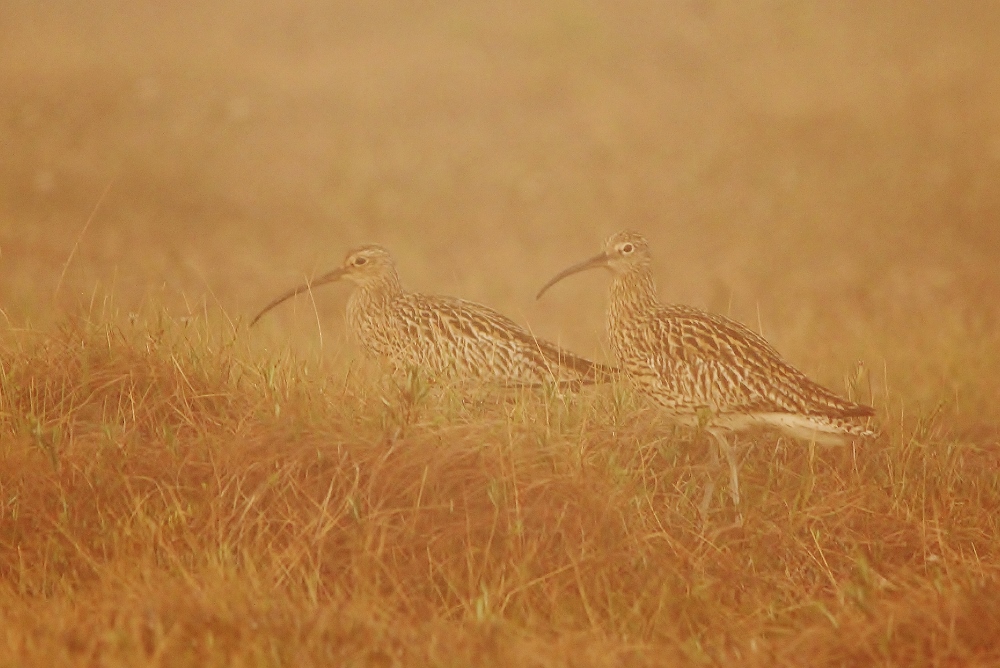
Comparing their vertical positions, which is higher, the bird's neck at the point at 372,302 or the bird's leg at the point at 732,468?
the bird's neck at the point at 372,302

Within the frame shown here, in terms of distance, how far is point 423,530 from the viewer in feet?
18.4

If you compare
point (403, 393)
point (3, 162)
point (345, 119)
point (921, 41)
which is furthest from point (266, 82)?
point (403, 393)

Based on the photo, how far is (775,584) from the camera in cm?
555

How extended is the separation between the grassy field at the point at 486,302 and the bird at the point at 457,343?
5.8 inches

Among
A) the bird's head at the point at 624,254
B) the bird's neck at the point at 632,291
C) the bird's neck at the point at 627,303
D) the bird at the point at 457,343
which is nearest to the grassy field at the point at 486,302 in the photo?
the bird at the point at 457,343

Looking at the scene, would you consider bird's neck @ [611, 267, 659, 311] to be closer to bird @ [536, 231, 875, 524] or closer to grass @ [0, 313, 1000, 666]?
bird @ [536, 231, 875, 524]

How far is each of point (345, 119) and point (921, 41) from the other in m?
8.01

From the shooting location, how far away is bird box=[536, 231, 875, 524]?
6.46m

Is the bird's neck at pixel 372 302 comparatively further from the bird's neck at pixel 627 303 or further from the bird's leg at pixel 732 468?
the bird's leg at pixel 732 468

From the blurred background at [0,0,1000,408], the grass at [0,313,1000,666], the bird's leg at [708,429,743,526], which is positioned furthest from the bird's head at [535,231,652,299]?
the blurred background at [0,0,1000,408]

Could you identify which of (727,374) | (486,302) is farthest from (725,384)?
(486,302)

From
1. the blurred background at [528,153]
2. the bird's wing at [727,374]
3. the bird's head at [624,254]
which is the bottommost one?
the bird's wing at [727,374]

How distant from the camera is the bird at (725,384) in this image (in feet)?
21.2

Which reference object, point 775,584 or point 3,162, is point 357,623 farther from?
point 3,162
